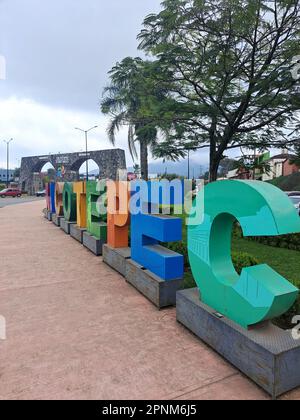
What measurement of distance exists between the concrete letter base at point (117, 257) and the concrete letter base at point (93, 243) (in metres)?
0.81

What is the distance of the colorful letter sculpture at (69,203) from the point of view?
11.9 metres

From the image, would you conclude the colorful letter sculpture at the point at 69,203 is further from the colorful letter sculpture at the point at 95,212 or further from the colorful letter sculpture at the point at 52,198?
the colorful letter sculpture at the point at 52,198

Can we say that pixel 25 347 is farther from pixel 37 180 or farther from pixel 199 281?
pixel 37 180

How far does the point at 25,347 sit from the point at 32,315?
0.96 meters

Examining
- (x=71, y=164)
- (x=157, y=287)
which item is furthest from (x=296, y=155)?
(x=71, y=164)

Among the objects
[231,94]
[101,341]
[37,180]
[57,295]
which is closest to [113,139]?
[231,94]

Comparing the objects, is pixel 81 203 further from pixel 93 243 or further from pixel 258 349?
pixel 258 349

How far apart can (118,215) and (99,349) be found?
3.75 m

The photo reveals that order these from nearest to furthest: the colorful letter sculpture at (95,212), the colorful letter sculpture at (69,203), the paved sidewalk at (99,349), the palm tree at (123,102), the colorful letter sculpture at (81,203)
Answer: the paved sidewalk at (99,349), the colorful letter sculpture at (95,212), the colorful letter sculpture at (81,203), the colorful letter sculpture at (69,203), the palm tree at (123,102)

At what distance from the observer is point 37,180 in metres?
60.0


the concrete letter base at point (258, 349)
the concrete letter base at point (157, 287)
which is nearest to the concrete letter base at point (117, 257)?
the concrete letter base at point (157, 287)

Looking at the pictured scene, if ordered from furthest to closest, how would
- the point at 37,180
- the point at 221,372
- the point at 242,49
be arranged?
the point at 37,180 → the point at 242,49 → the point at 221,372

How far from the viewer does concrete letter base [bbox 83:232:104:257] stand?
8539 mm

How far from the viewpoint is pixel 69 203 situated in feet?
39.4
